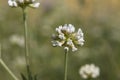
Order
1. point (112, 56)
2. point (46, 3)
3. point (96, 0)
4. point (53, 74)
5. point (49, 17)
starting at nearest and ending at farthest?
point (112, 56) → point (53, 74) → point (96, 0) → point (49, 17) → point (46, 3)

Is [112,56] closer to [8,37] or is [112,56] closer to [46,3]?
[8,37]

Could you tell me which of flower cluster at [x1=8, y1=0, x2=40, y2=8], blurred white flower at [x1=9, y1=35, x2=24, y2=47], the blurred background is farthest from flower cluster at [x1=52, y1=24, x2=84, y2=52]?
blurred white flower at [x1=9, y1=35, x2=24, y2=47]

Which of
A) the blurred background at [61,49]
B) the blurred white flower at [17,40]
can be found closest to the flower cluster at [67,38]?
the blurred background at [61,49]

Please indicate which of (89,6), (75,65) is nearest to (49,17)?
(75,65)

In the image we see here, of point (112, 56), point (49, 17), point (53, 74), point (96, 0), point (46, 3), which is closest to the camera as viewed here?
point (112, 56)

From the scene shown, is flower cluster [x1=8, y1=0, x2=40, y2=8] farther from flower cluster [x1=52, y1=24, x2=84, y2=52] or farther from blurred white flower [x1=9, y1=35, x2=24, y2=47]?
blurred white flower [x1=9, y1=35, x2=24, y2=47]

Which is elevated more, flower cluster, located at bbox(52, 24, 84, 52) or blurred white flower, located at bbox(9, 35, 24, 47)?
flower cluster, located at bbox(52, 24, 84, 52)
